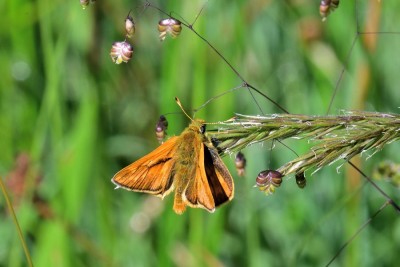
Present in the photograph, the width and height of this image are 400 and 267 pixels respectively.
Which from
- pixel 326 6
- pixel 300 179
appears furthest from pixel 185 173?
pixel 326 6

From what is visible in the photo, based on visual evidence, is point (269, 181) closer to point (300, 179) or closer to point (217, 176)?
point (300, 179)

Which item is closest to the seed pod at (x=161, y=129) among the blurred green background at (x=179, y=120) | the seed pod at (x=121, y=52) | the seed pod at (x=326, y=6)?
the seed pod at (x=121, y=52)

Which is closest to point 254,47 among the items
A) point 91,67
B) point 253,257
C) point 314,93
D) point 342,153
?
point 314,93

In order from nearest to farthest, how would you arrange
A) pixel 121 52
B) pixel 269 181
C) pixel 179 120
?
pixel 269 181
pixel 121 52
pixel 179 120

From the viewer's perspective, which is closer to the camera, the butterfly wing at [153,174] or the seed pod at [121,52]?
the seed pod at [121,52]

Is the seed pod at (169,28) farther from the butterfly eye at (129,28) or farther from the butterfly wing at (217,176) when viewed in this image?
the butterfly wing at (217,176)

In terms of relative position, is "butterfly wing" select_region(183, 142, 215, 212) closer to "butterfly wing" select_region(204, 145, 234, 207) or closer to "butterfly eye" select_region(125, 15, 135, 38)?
"butterfly wing" select_region(204, 145, 234, 207)
